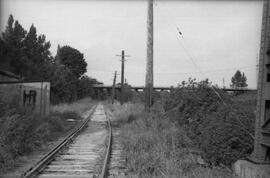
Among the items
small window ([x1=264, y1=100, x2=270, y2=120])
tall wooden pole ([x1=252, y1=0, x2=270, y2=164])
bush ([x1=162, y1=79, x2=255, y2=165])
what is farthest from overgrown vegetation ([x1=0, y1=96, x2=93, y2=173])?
small window ([x1=264, y1=100, x2=270, y2=120])

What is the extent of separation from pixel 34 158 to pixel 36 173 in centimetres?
227

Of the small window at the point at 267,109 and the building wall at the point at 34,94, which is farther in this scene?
the building wall at the point at 34,94

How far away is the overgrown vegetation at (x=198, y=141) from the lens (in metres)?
8.48

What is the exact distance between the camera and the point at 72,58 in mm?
76938

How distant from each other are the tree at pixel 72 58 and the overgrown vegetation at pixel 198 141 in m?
65.1

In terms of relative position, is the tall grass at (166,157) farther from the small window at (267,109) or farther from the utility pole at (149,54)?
the utility pole at (149,54)

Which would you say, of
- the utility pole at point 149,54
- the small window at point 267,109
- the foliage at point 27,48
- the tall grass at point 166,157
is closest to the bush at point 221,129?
the tall grass at point 166,157

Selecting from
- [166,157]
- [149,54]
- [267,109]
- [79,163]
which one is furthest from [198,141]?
[149,54]

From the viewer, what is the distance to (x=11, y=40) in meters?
38.2

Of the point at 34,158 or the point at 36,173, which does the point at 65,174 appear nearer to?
the point at 36,173

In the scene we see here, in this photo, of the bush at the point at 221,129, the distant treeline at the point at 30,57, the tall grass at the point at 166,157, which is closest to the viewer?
the tall grass at the point at 166,157

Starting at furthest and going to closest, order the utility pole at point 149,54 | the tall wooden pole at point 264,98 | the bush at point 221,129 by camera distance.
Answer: the utility pole at point 149,54 → the bush at point 221,129 → the tall wooden pole at point 264,98

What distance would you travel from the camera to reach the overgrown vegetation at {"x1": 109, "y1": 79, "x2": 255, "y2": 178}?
8.48 metres

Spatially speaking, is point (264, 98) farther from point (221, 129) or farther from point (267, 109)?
point (221, 129)
